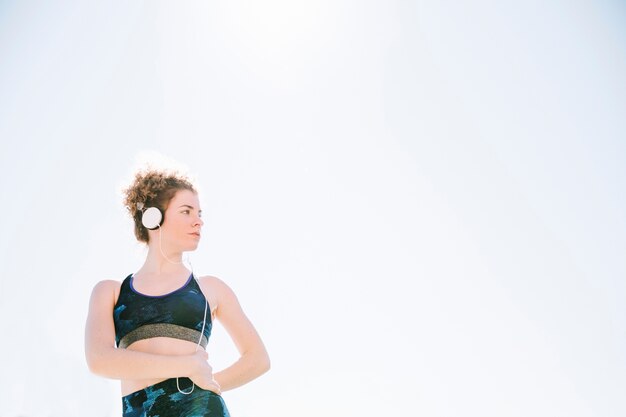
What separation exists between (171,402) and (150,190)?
4.31 ft

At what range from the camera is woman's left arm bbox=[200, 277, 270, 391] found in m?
3.91

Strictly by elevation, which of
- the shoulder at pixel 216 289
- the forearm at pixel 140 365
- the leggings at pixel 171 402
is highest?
the shoulder at pixel 216 289

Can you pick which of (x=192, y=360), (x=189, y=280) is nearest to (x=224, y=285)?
(x=189, y=280)

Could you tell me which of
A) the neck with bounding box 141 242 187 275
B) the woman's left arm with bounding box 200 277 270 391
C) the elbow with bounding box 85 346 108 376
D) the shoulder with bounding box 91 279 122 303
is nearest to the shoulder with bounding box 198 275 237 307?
the woman's left arm with bounding box 200 277 270 391

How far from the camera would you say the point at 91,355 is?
11.0 ft

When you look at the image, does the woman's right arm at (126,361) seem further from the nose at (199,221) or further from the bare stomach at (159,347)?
the nose at (199,221)

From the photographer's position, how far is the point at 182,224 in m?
3.91

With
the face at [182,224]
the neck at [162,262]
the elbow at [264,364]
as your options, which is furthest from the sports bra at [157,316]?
the elbow at [264,364]

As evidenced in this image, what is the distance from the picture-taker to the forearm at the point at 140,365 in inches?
127

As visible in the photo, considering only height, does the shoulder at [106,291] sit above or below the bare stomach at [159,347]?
above

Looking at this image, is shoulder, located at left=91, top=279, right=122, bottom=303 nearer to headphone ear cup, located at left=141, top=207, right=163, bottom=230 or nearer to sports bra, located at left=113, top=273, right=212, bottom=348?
sports bra, located at left=113, top=273, right=212, bottom=348

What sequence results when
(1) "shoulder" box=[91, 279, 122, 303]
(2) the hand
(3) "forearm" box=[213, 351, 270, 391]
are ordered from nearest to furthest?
(2) the hand → (1) "shoulder" box=[91, 279, 122, 303] → (3) "forearm" box=[213, 351, 270, 391]

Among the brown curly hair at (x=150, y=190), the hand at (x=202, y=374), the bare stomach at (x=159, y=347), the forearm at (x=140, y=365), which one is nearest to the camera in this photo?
the forearm at (x=140, y=365)

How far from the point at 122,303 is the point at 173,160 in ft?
3.30
